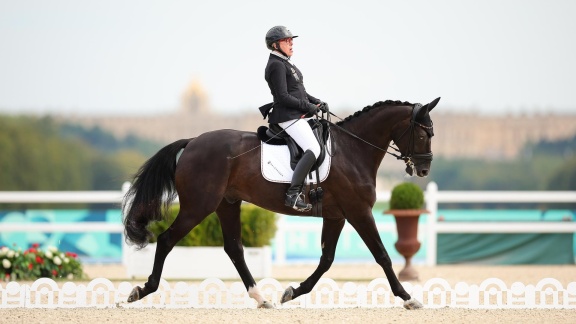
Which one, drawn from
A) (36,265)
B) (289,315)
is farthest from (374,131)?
(36,265)

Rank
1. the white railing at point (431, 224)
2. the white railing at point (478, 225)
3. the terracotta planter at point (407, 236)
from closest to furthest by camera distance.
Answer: the terracotta planter at point (407, 236) < the white railing at point (431, 224) < the white railing at point (478, 225)

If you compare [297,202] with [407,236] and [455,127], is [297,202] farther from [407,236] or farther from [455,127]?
[455,127]

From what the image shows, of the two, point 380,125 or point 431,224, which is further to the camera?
point 431,224

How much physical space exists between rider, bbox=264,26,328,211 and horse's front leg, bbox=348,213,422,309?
1.46ft

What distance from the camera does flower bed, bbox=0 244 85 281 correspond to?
12047 millimetres

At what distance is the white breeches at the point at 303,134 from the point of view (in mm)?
8156

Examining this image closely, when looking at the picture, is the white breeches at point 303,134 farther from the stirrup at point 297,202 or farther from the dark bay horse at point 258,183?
the stirrup at point 297,202

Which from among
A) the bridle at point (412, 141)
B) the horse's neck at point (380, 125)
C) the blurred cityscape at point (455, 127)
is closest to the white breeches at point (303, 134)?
the bridle at point (412, 141)

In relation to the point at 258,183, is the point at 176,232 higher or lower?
lower

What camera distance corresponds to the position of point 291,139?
328 inches

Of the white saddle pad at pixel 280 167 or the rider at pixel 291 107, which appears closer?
the rider at pixel 291 107

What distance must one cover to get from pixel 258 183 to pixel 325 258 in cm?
86

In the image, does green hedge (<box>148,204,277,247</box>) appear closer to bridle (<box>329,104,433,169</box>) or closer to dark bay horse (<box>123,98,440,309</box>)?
dark bay horse (<box>123,98,440,309</box>)

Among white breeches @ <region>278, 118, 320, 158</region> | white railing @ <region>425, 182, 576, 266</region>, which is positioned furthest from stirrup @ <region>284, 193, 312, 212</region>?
white railing @ <region>425, 182, 576, 266</region>
